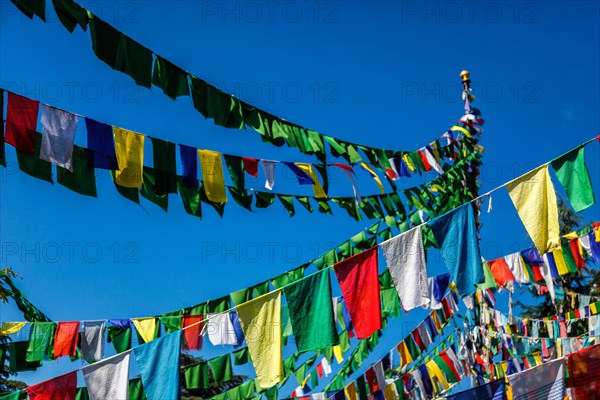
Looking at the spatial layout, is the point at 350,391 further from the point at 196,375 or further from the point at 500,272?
the point at 500,272

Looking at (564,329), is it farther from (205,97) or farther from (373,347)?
(205,97)

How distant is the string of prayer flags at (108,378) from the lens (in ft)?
19.8

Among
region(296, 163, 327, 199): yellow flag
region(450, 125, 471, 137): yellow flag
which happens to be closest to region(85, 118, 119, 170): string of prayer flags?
region(296, 163, 327, 199): yellow flag

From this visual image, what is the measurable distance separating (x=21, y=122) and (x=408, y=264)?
3522 mm

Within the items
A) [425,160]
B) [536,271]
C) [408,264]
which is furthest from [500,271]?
[408,264]

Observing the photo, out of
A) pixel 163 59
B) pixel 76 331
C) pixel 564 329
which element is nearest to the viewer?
pixel 163 59

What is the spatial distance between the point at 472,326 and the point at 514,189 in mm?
6259

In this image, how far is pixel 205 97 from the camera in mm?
6570

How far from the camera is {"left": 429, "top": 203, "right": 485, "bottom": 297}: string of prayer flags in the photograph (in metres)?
6.26

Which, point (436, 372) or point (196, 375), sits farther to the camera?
point (436, 372)

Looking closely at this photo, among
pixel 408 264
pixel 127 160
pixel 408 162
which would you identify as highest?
pixel 408 162

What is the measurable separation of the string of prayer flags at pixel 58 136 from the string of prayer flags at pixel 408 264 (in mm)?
2863

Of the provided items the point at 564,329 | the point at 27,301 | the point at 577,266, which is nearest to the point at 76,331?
the point at 27,301

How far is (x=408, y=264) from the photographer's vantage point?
631cm
